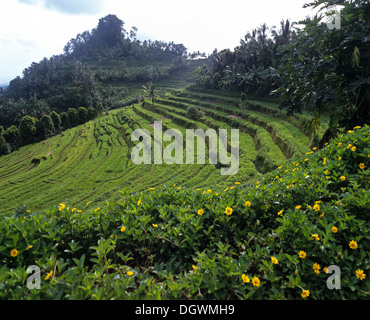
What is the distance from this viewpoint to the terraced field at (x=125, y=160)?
14.8 meters

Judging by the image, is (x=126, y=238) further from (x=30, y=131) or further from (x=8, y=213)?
(x=30, y=131)

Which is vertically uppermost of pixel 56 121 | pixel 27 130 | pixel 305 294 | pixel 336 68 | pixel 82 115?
pixel 82 115

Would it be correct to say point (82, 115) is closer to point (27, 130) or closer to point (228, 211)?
point (27, 130)

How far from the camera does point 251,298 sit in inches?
68.4

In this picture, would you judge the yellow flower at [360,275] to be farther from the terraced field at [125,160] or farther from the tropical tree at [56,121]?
the tropical tree at [56,121]

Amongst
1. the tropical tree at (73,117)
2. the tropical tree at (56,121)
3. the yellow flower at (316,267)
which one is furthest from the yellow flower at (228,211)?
the tropical tree at (73,117)

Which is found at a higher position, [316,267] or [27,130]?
[27,130]

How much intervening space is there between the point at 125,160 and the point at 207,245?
21.9m

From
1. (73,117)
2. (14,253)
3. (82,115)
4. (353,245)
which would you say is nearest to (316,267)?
(353,245)

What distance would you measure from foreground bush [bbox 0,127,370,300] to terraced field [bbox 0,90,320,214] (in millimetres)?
9771

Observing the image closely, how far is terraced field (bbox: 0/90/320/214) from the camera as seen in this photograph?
48.6ft

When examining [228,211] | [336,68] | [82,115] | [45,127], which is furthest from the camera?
[82,115]

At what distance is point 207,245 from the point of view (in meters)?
2.23
